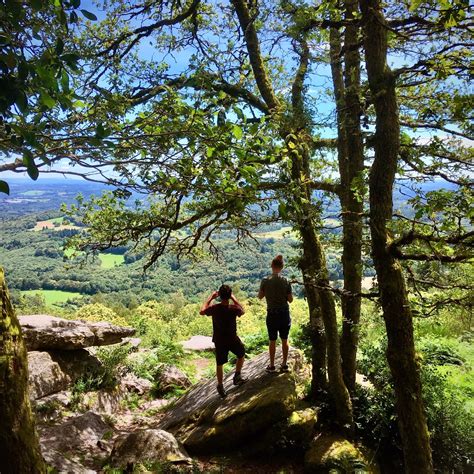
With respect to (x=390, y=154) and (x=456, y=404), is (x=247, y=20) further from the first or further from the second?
(x=456, y=404)

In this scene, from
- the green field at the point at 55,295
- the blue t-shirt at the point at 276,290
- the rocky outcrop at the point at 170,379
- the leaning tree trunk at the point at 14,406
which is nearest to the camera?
the leaning tree trunk at the point at 14,406

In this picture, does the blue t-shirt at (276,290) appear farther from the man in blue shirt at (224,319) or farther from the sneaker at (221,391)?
the sneaker at (221,391)

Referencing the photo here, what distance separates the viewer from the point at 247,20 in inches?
274

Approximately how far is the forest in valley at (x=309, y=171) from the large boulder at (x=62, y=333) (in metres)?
1.82

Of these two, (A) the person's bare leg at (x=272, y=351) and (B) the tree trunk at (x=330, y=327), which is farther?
(A) the person's bare leg at (x=272, y=351)

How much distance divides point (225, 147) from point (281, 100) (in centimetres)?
419

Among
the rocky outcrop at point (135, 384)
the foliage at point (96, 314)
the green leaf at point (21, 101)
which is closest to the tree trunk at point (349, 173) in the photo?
the green leaf at point (21, 101)

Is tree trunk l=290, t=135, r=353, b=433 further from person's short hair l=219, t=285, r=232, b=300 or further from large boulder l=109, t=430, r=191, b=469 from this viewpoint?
large boulder l=109, t=430, r=191, b=469

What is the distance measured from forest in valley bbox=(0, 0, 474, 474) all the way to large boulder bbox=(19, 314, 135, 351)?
5.98ft

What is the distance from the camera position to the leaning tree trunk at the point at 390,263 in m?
4.57

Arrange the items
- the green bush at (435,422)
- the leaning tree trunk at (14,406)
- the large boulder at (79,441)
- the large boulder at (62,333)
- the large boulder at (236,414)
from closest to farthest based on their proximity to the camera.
A: the leaning tree trunk at (14,406) → the large boulder at (79,441) → the large boulder at (236,414) → the green bush at (435,422) → the large boulder at (62,333)

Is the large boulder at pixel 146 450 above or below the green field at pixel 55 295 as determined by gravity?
above

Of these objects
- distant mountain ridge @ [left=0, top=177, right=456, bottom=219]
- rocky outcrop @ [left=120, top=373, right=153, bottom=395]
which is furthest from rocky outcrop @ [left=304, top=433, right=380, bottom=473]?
rocky outcrop @ [left=120, top=373, right=153, bottom=395]

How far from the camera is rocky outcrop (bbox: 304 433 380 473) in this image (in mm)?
5918
